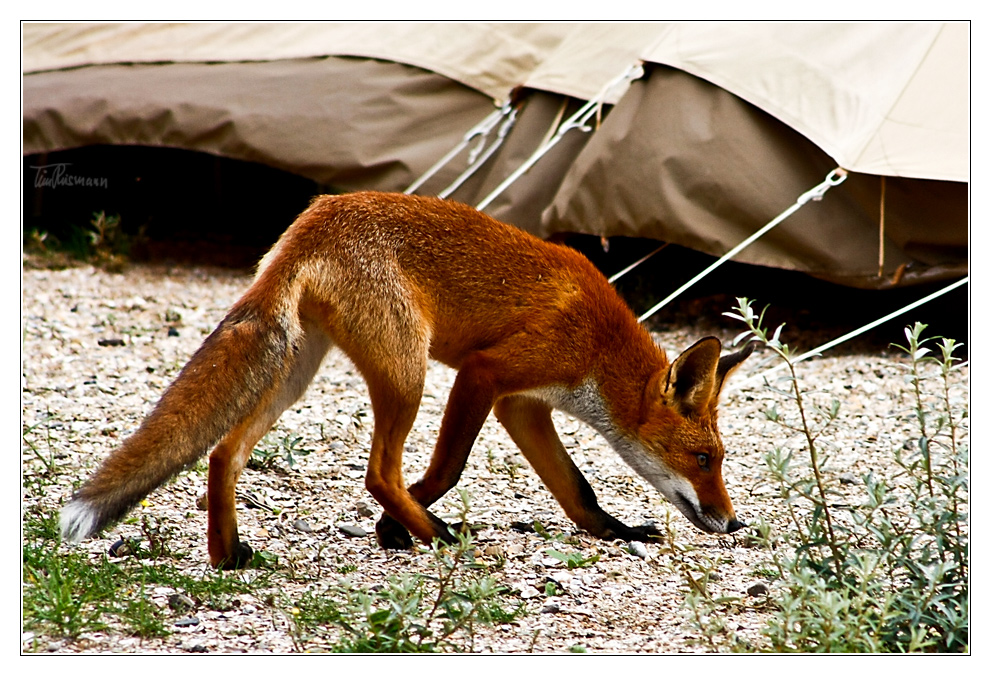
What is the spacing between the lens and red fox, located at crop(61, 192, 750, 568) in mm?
3936

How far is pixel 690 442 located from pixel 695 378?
11.4 inches

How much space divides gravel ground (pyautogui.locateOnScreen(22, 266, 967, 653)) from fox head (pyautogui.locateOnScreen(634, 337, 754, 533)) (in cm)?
20

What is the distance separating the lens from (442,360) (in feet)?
15.2

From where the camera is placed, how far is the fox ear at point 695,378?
14.0ft

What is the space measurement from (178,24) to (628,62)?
441 cm

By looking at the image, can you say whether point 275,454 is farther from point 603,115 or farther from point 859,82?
point 859,82

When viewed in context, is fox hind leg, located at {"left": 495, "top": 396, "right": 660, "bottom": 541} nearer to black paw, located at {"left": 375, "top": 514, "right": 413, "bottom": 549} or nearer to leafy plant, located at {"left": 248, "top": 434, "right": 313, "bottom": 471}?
black paw, located at {"left": 375, "top": 514, "right": 413, "bottom": 549}

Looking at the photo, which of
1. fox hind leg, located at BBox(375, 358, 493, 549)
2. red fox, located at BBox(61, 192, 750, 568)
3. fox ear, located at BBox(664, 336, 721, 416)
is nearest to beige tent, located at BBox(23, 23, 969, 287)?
red fox, located at BBox(61, 192, 750, 568)

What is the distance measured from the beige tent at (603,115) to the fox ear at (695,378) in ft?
10.3

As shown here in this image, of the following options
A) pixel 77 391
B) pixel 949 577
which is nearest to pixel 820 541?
pixel 949 577

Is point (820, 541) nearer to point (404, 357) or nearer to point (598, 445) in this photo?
point (404, 357)

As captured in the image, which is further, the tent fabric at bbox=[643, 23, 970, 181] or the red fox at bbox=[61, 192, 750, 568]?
the tent fabric at bbox=[643, 23, 970, 181]

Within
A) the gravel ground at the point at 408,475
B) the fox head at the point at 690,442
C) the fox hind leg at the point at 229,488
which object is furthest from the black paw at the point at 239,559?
the fox head at the point at 690,442

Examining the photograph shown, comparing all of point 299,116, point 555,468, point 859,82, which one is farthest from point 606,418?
point 299,116
